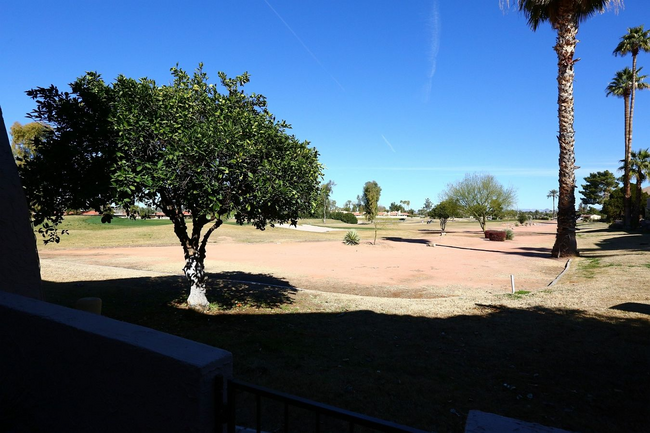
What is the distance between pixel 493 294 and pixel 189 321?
10.4m

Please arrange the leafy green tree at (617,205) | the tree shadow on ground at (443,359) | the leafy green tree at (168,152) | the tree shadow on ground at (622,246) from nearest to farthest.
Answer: the tree shadow on ground at (443,359), the leafy green tree at (168,152), the tree shadow on ground at (622,246), the leafy green tree at (617,205)

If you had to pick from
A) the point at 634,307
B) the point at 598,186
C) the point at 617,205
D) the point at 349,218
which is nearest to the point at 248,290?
the point at 634,307

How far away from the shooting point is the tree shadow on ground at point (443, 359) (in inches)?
197

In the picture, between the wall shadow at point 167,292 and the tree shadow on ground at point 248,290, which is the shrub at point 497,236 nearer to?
the tree shadow on ground at point 248,290

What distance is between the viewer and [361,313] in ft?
34.9

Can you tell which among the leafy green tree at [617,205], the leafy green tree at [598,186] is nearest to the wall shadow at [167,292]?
the leafy green tree at [617,205]

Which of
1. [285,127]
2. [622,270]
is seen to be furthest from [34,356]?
[622,270]

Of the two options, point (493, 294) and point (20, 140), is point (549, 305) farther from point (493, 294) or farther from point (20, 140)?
point (20, 140)

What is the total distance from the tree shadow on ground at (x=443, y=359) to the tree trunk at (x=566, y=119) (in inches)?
589

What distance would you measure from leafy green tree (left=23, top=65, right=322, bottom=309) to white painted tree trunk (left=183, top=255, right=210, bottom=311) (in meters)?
1.67

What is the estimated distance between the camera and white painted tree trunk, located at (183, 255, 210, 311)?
1028 centimetres

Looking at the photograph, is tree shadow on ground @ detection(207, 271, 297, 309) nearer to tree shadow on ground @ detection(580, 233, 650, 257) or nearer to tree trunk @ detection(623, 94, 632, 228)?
tree shadow on ground @ detection(580, 233, 650, 257)

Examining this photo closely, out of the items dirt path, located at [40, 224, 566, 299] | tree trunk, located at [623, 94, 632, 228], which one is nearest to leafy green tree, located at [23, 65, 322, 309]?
dirt path, located at [40, 224, 566, 299]

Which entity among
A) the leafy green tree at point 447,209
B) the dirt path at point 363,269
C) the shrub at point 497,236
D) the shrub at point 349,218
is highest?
the leafy green tree at point 447,209
